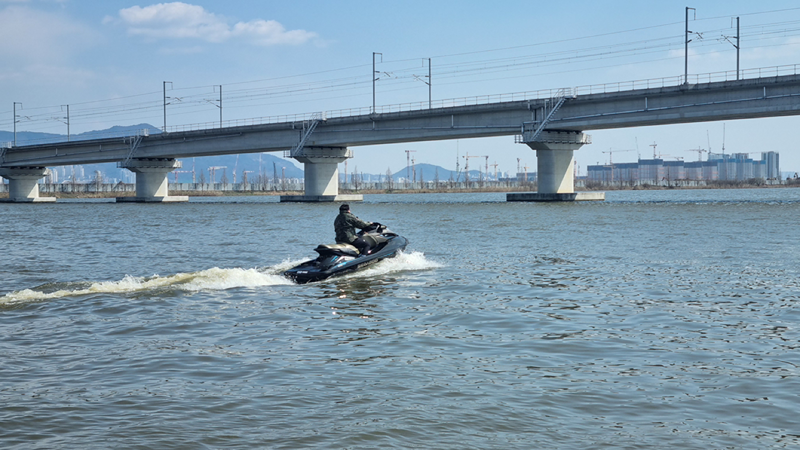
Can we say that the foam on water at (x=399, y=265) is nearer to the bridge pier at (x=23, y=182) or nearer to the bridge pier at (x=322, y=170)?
the bridge pier at (x=322, y=170)

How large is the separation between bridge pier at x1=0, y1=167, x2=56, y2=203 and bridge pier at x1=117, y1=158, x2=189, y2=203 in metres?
19.4

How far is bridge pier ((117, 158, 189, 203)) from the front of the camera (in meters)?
97.8

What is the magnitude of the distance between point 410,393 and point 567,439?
81.3 inches

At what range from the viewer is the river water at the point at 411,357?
757cm

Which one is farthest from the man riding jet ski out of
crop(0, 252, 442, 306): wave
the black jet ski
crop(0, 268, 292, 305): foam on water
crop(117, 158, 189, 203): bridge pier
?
crop(117, 158, 189, 203): bridge pier

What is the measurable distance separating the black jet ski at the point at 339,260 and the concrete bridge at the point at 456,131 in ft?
152

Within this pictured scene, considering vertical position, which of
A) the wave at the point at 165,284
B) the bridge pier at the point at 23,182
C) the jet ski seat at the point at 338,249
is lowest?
the wave at the point at 165,284

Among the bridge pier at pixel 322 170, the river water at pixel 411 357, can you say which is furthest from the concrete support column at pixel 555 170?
the river water at pixel 411 357

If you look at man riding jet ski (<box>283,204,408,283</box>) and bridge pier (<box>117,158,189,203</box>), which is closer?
man riding jet ski (<box>283,204,408,283</box>)

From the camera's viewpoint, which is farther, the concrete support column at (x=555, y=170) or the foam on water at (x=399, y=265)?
the concrete support column at (x=555, y=170)

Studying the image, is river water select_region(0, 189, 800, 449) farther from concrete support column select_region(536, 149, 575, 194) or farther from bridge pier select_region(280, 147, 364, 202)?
bridge pier select_region(280, 147, 364, 202)

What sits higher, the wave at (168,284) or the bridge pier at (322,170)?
the bridge pier at (322,170)

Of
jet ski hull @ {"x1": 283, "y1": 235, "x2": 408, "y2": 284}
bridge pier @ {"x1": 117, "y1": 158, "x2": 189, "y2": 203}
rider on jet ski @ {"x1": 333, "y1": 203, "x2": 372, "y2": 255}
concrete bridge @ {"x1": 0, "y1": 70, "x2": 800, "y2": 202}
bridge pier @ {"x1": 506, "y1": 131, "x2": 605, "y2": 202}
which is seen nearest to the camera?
jet ski hull @ {"x1": 283, "y1": 235, "x2": 408, "y2": 284}

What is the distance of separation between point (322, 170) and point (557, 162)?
26775 millimetres
